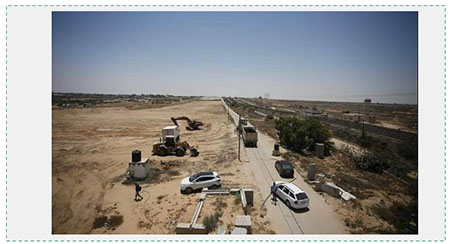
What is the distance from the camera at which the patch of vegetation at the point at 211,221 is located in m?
10.8

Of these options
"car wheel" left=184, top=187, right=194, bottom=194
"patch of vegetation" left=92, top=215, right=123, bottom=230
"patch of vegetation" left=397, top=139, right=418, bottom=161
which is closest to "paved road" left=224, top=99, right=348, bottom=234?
A: "car wheel" left=184, top=187, right=194, bottom=194

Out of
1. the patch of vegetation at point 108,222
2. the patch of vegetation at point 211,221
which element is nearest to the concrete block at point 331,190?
the patch of vegetation at point 211,221

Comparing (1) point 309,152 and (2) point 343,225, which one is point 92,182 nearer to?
(2) point 343,225

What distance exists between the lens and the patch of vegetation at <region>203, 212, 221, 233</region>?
35.4ft

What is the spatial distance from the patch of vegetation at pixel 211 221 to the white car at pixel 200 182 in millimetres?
3545

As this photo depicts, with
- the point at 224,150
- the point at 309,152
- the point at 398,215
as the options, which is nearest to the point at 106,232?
the point at 398,215

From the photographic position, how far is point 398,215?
39.9 feet

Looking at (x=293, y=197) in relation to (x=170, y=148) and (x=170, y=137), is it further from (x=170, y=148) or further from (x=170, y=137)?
(x=170, y=137)

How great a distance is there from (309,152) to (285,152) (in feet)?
8.62

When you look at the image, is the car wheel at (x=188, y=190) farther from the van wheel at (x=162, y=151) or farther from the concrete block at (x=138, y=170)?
the van wheel at (x=162, y=151)

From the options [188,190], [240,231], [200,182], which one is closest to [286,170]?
[200,182]

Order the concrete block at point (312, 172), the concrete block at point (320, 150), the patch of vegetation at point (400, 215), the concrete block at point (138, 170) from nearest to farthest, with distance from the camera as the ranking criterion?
the patch of vegetation at point (400, 215) < the concrete block at point (312, 172) < the concrete block at point (138, 170) < the concrete block at point (320, 150)

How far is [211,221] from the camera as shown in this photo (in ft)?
36.6

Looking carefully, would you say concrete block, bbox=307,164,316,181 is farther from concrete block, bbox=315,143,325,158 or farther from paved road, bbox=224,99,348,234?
concrete block, bbox=315,143,325,158
